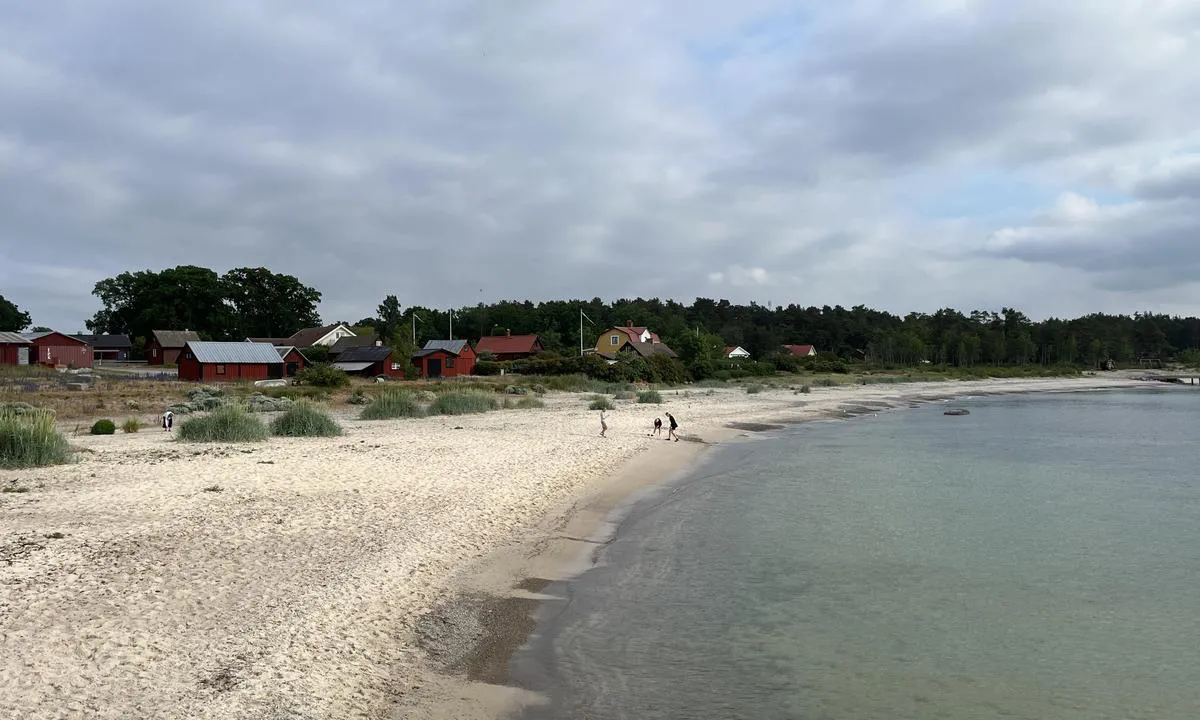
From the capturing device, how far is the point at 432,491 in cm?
1412

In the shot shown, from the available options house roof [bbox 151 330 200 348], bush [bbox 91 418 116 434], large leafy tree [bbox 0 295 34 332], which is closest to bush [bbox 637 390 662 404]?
bush [bbox 91 418 116 434]

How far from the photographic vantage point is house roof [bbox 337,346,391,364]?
2243 inches

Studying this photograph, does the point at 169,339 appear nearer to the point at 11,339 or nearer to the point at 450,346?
the point at 11,339

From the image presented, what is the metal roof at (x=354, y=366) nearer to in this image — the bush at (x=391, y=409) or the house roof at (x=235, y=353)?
the house roof at (x=235, y=353)

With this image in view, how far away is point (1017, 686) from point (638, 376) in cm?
4940

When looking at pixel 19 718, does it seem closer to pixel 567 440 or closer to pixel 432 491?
pixel 432 491

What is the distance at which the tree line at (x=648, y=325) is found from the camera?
→ 88562 mm

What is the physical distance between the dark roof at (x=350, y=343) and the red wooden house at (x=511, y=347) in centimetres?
1066

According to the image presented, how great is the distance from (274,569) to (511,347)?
72.6m

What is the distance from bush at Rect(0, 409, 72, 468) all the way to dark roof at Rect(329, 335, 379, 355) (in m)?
51.9

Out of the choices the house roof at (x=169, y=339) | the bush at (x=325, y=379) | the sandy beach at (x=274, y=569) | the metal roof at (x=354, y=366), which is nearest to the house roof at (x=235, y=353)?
the metal roof at (x=354, y=366)

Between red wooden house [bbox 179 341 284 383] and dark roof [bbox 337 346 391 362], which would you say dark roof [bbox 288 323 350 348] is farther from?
red wooden house [bbox 179 341 284 383]

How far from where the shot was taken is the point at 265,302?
97250 millimetres

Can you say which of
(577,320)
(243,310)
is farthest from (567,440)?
(243,310)
